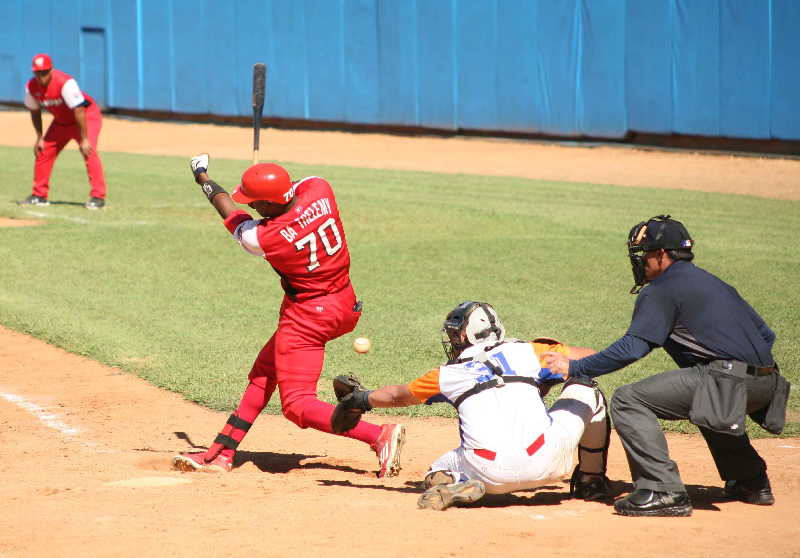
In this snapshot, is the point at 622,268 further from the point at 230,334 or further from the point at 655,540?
the point at 655,540

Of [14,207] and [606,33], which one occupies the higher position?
[606,33]

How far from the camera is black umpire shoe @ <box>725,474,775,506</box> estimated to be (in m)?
5.87

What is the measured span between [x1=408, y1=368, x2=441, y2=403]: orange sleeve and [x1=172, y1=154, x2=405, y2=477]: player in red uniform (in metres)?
0.77

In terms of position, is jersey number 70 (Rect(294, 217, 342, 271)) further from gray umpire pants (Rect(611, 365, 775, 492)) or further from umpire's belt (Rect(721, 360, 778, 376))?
umpire's belt (Rect(721, 360, 778, 376))

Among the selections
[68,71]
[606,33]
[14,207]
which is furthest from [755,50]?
[68,71]

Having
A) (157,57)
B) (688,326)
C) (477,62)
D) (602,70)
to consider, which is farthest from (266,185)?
(157,57)

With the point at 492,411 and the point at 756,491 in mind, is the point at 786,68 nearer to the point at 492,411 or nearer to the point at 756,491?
the point at 756,491

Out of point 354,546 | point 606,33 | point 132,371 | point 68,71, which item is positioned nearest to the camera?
point 354,546

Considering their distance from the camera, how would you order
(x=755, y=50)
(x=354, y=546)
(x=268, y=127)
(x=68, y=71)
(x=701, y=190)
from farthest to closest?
(x=68, y=71), (x=268, y=127), (x=755, y=50), (x=701, y=190), (x=354, y=546)

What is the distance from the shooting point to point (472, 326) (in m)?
5.74

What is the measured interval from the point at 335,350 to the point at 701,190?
38.0 feet

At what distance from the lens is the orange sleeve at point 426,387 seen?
5.68 meters

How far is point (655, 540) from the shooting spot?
514 centimetres

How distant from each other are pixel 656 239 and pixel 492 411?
1.22 metres
